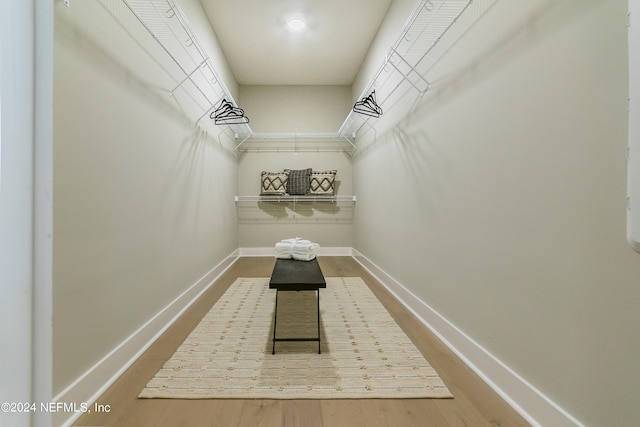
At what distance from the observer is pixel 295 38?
3215mm

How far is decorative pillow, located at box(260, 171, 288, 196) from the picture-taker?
4262mm

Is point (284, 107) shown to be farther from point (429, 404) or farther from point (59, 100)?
point (429, 404)

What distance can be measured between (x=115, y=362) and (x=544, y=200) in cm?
197

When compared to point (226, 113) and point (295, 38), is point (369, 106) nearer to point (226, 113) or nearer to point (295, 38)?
point (295, 38)

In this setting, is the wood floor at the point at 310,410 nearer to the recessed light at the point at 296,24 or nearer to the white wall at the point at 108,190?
the white wall at the point at 108,190

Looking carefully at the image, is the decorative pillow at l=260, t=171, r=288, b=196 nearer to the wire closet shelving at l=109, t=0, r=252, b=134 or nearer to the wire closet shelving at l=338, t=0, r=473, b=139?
the wire closet shelving at l=109, t=0, r=252, b=134

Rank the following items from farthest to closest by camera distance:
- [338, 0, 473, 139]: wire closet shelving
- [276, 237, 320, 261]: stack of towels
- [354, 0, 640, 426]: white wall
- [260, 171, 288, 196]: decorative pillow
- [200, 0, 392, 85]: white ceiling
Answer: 1. [260, 171, 288, 196]: decorative pillow
2. [200, 0, 392, 85]: white ceiling
3. [276, 237, 320, 261]: stack of towels
4. [338, 0, 473, 139]: wire closet shelving
5. [354, 0, 640, 426]: white wall

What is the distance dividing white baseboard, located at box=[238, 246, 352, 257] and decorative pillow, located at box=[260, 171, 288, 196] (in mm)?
913

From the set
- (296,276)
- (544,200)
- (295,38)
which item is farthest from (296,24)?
(544,200)

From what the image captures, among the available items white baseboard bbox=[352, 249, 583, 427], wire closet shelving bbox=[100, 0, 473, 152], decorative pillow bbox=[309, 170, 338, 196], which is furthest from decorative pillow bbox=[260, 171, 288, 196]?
white baseboard bbox=[352, 249, 583, 427]

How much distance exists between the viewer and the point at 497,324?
122 centimetres

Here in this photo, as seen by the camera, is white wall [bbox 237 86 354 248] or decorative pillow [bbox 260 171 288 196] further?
white wall [bbox 237 86 354 248]

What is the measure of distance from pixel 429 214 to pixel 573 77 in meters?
1.07

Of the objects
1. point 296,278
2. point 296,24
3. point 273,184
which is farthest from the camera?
point 273,184
